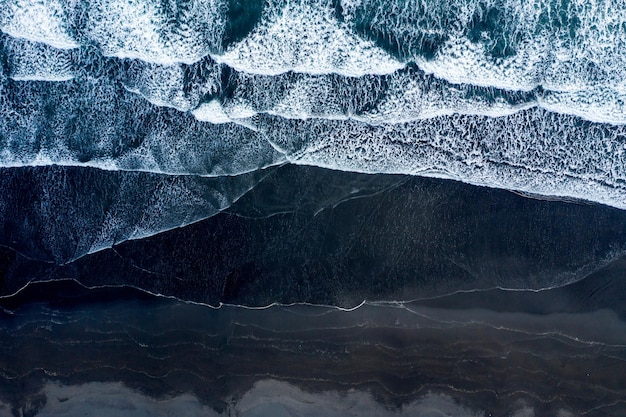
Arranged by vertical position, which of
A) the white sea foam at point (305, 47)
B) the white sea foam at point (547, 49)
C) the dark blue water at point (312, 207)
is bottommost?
the dark blue water at point (312, 207)

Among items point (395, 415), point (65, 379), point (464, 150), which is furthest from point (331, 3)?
point (65, 379)

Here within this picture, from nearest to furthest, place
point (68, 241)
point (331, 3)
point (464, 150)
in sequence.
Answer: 1. point (331, 3)
2. point (464, 150)
3. point (68, 241)

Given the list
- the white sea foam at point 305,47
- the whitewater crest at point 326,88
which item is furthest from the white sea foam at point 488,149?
the white sea foam at point 305,47

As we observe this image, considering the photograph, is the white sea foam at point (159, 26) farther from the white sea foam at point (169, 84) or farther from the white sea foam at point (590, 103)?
the white sea foam at point (590, 103)

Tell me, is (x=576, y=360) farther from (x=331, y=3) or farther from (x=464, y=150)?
(x=331, y=3)

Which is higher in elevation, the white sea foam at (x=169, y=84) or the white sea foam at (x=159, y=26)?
the white sea foam at (x=159, y=26)

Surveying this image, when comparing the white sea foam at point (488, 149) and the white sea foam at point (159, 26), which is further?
the white sea foam at point (488, 149)

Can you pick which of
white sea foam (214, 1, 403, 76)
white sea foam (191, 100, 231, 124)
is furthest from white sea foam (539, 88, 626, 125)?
white sea foam (191, 100, 231, 124)
